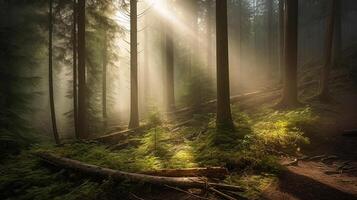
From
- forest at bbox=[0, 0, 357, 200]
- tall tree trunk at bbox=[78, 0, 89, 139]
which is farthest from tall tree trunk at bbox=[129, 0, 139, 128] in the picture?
tall tree trunk at bbox=[78, 0, 89, 139]

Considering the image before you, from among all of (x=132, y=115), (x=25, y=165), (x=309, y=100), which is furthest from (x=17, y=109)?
(x=309, y=100)

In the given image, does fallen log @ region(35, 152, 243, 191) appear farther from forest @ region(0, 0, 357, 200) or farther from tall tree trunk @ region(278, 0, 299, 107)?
tall tree trunk @ region(278, 0, 299, 107)

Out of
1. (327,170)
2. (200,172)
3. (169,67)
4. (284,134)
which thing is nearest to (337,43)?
(169,67)

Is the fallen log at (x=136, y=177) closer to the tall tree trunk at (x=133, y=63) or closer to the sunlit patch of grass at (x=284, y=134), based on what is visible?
the sunlit patch of grass at (x=284, y=134)

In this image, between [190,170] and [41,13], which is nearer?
[190,170]

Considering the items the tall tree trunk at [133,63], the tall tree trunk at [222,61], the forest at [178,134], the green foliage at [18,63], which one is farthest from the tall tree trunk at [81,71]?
the tall tree trunk at [222,61]

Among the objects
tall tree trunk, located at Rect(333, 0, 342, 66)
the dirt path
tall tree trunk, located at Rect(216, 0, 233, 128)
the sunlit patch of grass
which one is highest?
tall tree trunk, located at Rect(333, 0, 342, 66)

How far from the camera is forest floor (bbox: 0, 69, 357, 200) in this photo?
7652 mm

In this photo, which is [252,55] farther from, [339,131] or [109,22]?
[339,131]

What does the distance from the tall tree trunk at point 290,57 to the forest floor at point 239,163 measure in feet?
9.28

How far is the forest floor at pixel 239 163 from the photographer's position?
7652 millimetres

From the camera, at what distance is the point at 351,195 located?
23.4ft

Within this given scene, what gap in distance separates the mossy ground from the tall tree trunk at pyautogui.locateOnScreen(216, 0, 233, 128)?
2.45 ft

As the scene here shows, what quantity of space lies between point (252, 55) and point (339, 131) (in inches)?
2161
